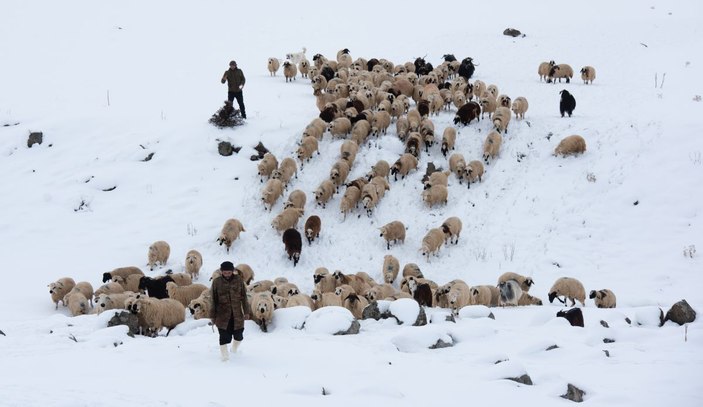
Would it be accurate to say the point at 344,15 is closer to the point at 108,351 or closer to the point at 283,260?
the point at 283,260

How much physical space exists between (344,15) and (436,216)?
28912mm

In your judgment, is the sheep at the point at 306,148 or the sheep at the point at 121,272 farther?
the sheep at the point at 306,148

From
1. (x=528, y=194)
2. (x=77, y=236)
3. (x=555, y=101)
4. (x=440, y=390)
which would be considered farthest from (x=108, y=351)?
(x=555, y=101)

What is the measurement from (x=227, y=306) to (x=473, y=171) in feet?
34.3

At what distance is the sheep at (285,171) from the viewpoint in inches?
694

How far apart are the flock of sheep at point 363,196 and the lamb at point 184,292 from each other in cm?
2

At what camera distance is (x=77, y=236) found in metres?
16.4

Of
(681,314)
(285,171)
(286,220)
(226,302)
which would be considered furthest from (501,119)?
(226,302)

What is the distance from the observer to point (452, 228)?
15789 mm

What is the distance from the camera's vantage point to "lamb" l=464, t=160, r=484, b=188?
1736 centimetres

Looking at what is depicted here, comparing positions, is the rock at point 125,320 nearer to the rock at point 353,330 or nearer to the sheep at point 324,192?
the rock at point 353,330

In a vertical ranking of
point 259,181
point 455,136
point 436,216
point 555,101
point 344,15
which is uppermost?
point 344,15

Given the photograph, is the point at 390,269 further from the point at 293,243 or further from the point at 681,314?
the point at 681,314

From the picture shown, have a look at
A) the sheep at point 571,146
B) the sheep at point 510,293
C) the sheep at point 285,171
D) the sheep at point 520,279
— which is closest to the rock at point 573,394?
the sheep at point 510,293
